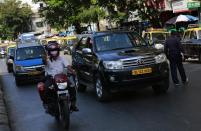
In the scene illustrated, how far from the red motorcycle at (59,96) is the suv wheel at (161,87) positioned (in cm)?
388

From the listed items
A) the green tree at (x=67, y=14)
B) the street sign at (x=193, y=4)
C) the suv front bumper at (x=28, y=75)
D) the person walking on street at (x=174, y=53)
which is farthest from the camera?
the green tree at (x=67, y=14)

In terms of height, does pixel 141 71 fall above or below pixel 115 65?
below

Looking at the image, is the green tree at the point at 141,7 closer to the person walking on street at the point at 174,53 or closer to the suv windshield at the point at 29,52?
the suv windshield at the point at 29,52

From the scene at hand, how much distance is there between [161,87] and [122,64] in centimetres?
144

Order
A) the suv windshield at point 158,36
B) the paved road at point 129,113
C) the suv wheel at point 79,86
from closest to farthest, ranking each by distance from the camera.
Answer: the paved road at point 129,113
the suv wheel at point 79,86
the suv windshield at point 158,36

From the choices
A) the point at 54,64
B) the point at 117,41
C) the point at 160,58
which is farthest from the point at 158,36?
the point at 54,64

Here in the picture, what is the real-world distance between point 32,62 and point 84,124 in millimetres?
11671

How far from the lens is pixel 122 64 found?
505 inches

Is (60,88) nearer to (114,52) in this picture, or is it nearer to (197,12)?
(114,52)

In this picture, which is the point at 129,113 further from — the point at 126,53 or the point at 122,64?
the point at 126,53

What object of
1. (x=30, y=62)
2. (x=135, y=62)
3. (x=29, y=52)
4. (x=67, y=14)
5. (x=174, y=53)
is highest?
(x=67, y=14)

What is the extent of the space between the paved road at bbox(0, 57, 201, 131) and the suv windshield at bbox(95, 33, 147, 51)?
1.28 m

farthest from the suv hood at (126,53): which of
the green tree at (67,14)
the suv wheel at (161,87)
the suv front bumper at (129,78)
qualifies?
the green tree at (67,14)

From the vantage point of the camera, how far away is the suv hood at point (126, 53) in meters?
13.0
